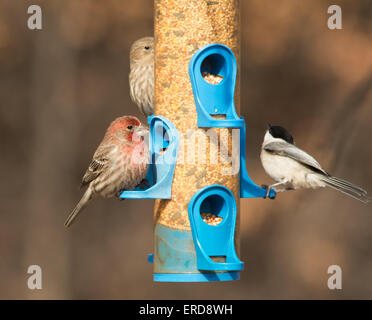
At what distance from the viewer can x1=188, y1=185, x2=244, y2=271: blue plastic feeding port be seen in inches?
371

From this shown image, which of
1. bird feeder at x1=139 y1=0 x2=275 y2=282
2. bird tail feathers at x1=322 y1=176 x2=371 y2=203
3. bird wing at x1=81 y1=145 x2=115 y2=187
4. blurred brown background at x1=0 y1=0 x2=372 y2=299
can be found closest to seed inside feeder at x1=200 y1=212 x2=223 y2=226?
bird feeder at x1=139 y1=0 x2=275 y2=282

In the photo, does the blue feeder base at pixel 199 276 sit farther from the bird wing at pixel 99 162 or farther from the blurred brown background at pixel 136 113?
the blurred brown background at pixel 136 113

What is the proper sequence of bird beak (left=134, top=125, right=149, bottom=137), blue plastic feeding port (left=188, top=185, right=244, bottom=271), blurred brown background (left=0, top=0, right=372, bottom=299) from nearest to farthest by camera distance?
blue plastic feeding port (left=188, top=185, right=244, bottom=271) < bird beak (left=134, top=125, right=149, bottom=137) < blurred brown background (left=0, top=0, right=372, bottom=299)

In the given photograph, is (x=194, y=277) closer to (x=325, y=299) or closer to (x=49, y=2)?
(x=325, y=299)

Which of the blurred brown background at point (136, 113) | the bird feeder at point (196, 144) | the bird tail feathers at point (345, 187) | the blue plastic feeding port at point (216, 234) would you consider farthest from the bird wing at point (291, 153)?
the blurred brown background at point (136, 113)

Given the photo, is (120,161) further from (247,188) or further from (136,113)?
(136,113)

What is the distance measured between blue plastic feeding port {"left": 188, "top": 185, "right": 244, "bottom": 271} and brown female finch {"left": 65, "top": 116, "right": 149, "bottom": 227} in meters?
0.75

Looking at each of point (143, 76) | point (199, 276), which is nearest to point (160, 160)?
point (199, 276)

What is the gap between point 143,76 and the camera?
37.0ft

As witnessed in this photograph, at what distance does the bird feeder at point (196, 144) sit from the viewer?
9.57 m

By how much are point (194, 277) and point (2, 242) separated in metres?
8.83

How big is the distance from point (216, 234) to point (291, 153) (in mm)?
→ 1850

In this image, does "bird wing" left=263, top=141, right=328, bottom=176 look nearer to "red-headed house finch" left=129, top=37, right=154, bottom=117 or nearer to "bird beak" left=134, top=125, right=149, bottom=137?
"red-headed house finch" left=129, top=37, right=154, bottom=117

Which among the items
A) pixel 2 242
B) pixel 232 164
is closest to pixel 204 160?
pixel 232 164
